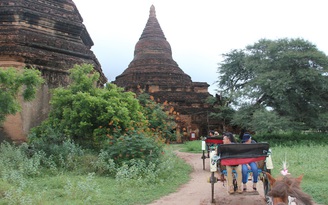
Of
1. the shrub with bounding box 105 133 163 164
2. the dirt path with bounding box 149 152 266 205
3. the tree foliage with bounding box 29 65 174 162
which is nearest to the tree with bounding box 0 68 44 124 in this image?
the tree foliage with bounding box 29 65 174 162

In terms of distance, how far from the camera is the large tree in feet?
52.3

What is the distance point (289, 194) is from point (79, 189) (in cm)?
392

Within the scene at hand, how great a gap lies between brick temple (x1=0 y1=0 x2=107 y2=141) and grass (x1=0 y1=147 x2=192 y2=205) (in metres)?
3.04

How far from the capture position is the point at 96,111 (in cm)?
827

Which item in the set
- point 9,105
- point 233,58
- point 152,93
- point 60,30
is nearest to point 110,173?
point 9,105

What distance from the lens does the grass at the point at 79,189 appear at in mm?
4789

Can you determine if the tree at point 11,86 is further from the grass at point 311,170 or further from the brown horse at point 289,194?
A: the brown horse at point 289,194

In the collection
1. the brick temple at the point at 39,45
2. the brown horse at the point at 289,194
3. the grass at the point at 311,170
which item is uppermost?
the brick temple at the point at 39,45

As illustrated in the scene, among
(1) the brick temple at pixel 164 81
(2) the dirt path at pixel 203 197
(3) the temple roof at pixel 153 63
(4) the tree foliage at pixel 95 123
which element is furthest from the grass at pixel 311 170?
(3) the temple roof at pixel 153 63

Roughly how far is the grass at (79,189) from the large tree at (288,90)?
10.3 metres

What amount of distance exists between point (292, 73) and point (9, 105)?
13888 millimetres

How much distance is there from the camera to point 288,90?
54.4ft

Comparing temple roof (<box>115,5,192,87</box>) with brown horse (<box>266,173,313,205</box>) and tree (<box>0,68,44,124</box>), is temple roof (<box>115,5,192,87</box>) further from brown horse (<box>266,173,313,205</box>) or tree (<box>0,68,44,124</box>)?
brown horse (<box>266,173,313,205</box>)

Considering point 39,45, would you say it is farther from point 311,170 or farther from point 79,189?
point 311,170
